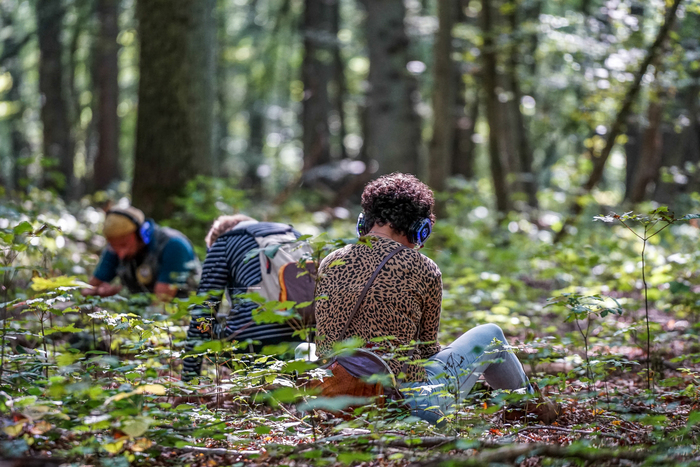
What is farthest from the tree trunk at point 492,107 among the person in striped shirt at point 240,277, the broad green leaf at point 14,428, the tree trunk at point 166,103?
the broad green leaf at point 14,428

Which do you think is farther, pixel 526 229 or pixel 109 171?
pixel 109 171

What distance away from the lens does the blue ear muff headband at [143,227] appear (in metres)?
5.38

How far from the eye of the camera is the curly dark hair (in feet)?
11.6

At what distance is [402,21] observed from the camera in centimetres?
1026

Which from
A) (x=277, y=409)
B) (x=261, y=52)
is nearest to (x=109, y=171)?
(x=261, y=52)

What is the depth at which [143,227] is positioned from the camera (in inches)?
215

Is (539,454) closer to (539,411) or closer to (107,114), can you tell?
A: (539,411)

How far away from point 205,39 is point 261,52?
13.9 m

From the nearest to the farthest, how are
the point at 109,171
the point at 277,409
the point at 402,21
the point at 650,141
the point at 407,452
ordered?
the point at 407,452
the point at 277,409
the point at 402,21
the point at 650,141
the point at 109,171

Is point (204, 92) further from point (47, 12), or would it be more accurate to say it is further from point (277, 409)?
A: point (47, 12)

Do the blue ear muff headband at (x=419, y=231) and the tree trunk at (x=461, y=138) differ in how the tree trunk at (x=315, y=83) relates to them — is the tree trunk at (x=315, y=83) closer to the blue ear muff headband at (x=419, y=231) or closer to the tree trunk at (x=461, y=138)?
the tree trunk at (x=461, y=138)

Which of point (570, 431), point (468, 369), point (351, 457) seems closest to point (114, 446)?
point (351, 457)

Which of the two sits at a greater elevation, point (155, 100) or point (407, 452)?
point (155, 100)

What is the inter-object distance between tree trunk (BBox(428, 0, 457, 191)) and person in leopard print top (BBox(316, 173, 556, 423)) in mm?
6925
